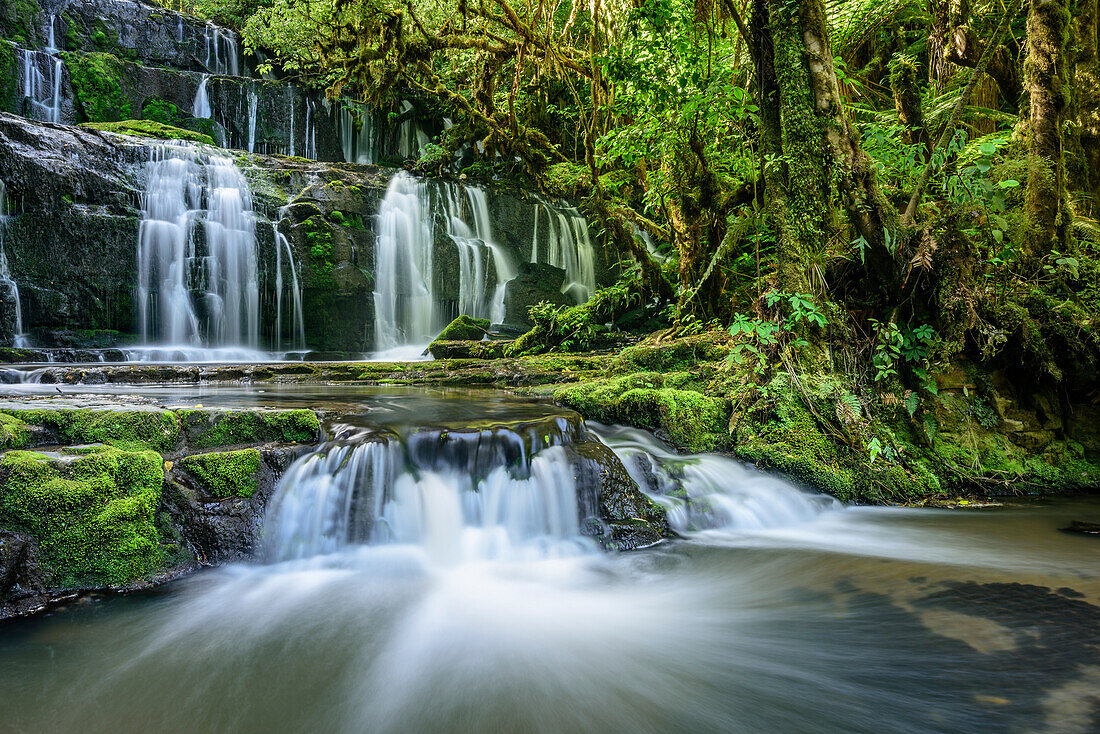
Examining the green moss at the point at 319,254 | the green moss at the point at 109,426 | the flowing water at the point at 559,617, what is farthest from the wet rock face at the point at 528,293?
the green moss at the point at 109,426

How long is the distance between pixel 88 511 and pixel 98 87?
17.7 meters

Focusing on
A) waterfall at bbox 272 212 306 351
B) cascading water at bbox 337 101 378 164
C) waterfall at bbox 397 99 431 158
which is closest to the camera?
waterfall at bbox 272 212 306 351

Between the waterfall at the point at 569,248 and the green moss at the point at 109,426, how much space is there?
1101 centimetres

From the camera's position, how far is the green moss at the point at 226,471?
3.23 metres

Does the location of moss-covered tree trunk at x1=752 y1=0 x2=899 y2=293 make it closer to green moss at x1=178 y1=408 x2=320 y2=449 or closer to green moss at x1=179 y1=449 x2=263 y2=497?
green moss at x1=178 y1=408 x2=320 y2=449

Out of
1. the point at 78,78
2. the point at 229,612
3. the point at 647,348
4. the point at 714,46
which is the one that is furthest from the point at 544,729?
the point at 78,78

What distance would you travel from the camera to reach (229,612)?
280 cm

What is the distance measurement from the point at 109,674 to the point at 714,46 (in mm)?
8304

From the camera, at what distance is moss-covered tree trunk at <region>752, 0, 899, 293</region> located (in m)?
4.71

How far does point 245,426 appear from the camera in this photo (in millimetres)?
3730

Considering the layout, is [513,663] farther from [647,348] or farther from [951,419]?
[647,348]

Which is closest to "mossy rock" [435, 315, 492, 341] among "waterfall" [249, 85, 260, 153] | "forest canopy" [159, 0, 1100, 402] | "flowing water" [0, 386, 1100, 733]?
"forest canopy" [159, 0, 1100, 402]

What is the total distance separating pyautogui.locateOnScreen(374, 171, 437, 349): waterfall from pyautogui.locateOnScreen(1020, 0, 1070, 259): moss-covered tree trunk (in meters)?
11.0

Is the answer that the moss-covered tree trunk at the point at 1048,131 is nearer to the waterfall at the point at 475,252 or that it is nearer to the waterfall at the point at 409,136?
the waterfall at the point at 475,252
